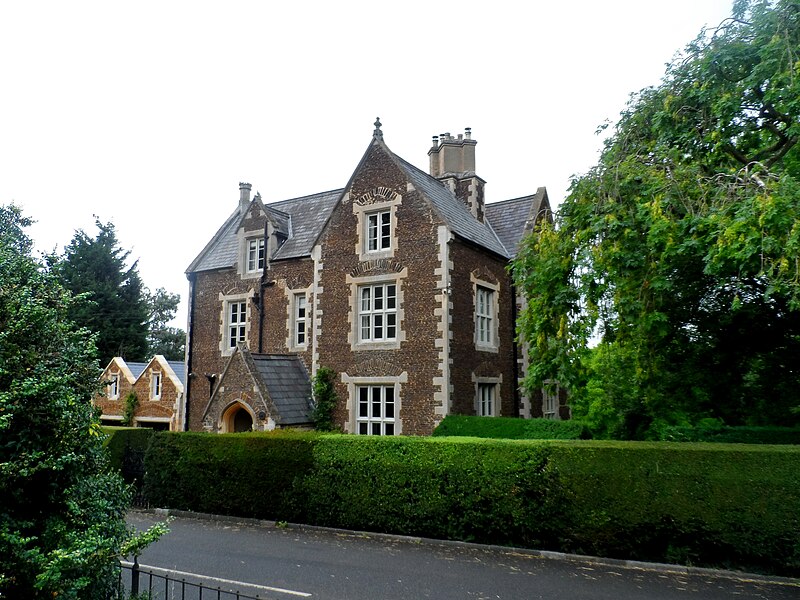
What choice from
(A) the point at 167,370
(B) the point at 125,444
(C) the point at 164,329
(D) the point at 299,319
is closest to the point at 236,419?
(B) the point at 125,444

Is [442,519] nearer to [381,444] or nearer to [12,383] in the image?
[381,444]

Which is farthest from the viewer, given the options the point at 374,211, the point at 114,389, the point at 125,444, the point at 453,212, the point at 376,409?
the point at 114,389

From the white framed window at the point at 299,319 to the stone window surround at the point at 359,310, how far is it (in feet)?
9.08

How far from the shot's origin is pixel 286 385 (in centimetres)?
2008

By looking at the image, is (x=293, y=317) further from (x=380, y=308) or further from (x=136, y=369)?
(x=136, y=369)

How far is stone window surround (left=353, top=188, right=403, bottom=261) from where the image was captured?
790 inches

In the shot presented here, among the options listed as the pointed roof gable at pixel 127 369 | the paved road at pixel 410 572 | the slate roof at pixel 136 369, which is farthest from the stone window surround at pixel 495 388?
the slate roof at pixel 136 369

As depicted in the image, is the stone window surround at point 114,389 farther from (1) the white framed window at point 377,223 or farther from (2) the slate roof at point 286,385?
(1) the white framed window at point 377,223

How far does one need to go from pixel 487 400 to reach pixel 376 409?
3887 mm

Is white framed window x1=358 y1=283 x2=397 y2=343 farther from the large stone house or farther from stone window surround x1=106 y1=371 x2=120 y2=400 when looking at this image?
stone window surround x1=106 y1=371 x2=120 y2=400

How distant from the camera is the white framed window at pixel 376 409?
19.3 m

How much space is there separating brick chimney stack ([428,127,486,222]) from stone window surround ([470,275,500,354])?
3.57 metres

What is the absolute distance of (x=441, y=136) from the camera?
82.1 feet

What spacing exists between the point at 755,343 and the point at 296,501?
39.6ft
